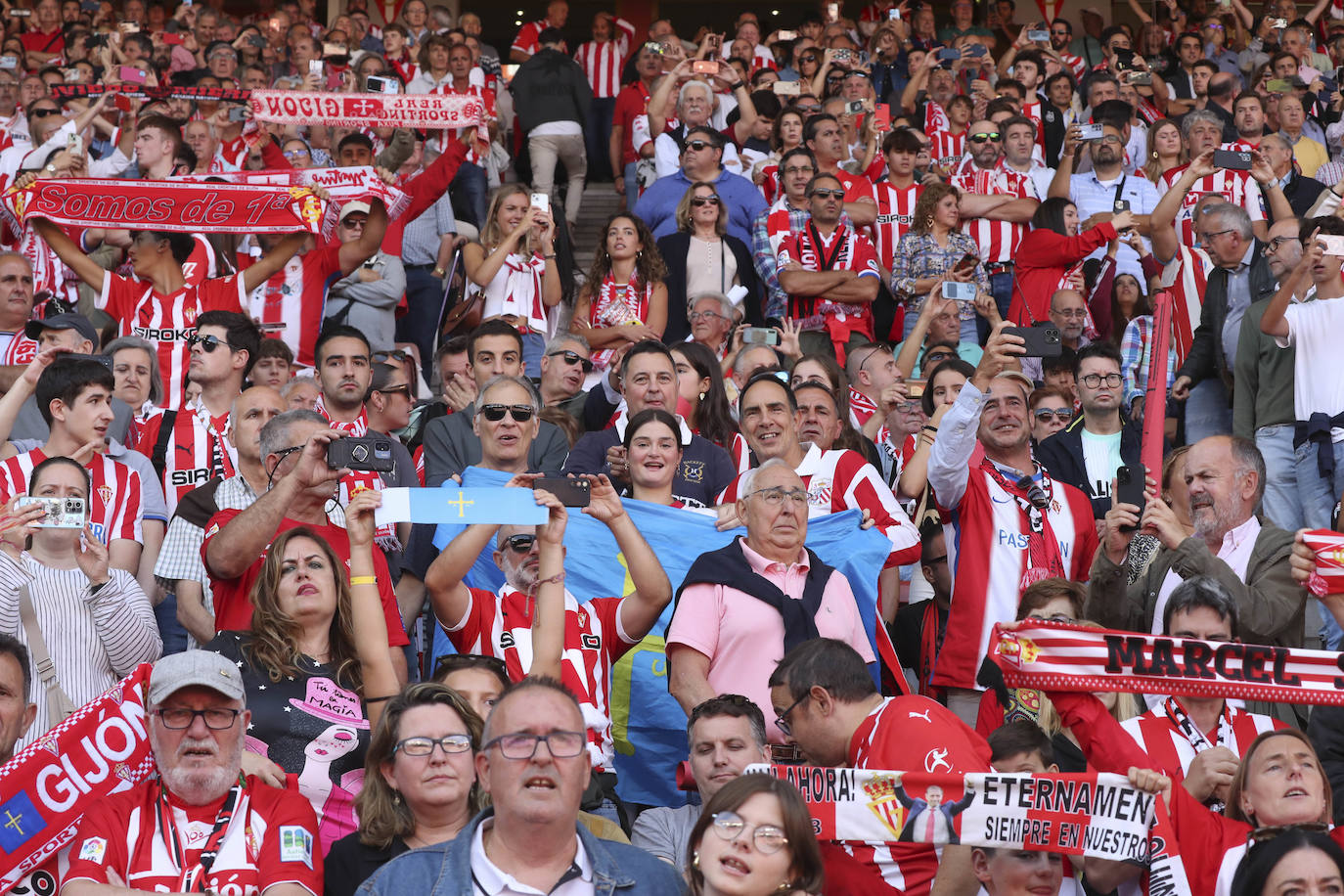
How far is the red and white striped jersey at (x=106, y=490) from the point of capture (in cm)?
673

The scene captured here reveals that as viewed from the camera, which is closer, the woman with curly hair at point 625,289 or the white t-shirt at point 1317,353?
the white t-shirt at point 1317,353

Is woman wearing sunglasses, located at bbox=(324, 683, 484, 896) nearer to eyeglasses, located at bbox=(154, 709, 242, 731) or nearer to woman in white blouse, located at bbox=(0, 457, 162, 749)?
eyeglasses, located at bbox=(154, 709, 242, 731)

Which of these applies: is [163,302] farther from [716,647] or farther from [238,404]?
[716,647]

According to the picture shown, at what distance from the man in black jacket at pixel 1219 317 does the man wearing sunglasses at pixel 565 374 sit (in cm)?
335

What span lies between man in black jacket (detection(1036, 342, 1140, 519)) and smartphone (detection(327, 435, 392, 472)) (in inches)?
136

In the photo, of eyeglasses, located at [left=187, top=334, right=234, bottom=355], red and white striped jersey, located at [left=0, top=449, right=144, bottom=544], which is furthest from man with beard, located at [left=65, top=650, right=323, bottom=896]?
eyeglasses, located at [left=187, top=334, right=234, bottom=355]

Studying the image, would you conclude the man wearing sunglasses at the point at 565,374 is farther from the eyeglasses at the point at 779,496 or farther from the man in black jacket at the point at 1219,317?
the man in black jacket at the point at 1219,317

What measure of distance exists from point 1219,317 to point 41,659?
6415mm

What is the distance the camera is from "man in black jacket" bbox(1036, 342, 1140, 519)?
791cm

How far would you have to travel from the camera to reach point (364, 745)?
523 cm

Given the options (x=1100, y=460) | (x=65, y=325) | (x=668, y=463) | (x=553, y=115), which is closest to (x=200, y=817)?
(x=668, y=463)

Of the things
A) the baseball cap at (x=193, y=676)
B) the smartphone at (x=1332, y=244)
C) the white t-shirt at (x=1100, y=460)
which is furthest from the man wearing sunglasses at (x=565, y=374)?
the baseball cap at (x=193, y=676)

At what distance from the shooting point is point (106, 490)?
685cm

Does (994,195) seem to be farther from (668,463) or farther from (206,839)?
(206,839)
